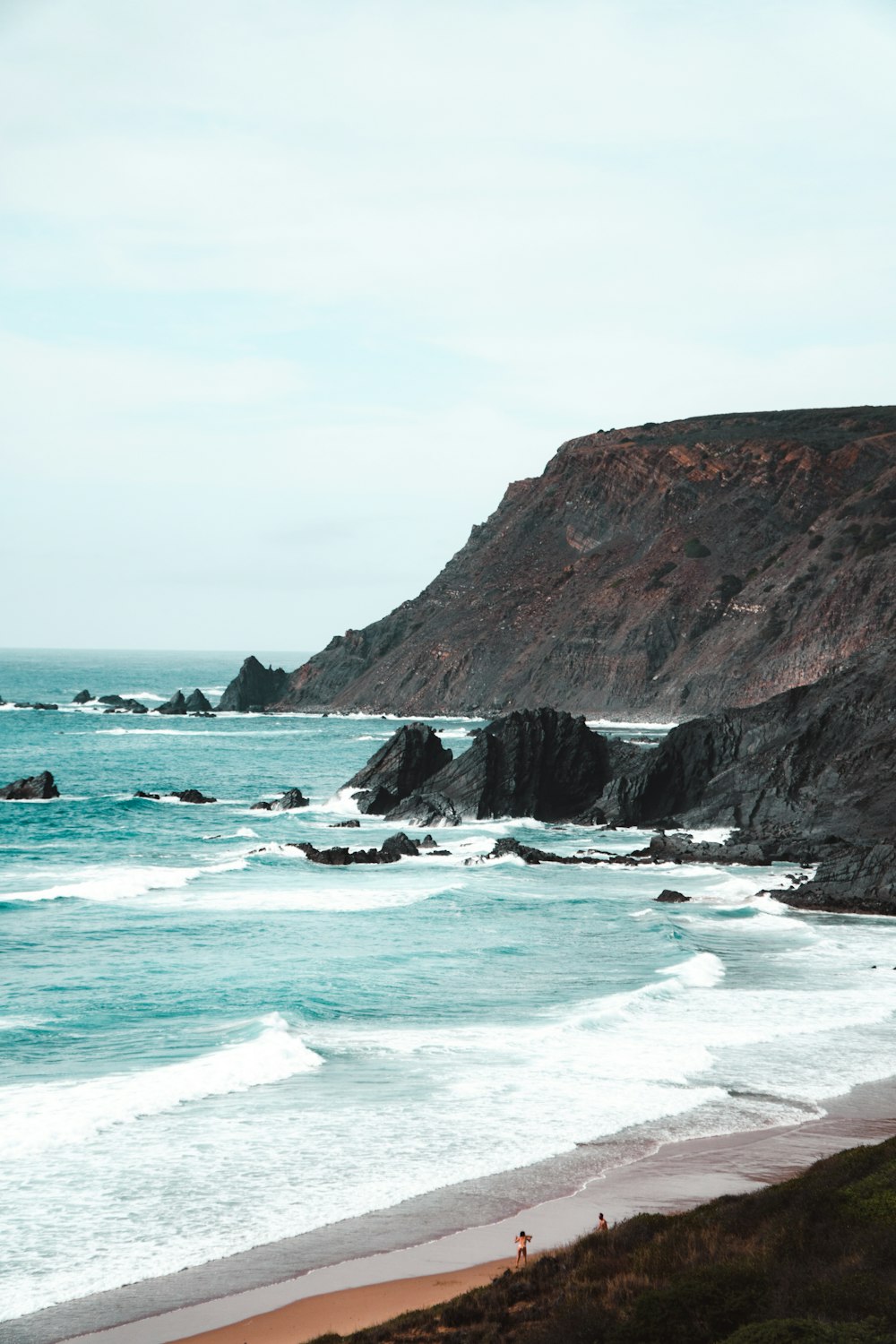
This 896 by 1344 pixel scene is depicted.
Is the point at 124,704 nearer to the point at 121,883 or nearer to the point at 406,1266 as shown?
the point at 121,883

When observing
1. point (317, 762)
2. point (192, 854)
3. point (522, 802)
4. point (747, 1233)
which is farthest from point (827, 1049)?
point (317, 762)

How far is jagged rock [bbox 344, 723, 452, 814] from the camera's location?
6488 cm

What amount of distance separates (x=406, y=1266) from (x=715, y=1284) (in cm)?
406

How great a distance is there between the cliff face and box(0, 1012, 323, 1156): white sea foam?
244ft

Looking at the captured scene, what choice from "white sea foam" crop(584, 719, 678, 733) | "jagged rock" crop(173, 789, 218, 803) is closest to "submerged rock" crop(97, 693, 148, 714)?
"white sea foam" crop(584, 719, 678, 733)

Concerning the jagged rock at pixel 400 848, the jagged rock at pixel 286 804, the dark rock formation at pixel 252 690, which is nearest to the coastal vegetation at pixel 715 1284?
the jagged rock at pixel 400 848

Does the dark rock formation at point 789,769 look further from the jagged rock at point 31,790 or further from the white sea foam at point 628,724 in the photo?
the white sea foam at point 628,724

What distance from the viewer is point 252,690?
157 metres

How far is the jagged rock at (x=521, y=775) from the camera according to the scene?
6100cm

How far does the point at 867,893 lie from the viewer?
39.0 metres

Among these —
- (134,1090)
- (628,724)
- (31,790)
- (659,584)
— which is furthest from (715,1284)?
(659,584)

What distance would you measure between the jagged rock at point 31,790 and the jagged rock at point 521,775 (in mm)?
20650

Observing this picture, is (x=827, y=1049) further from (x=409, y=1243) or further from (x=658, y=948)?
(x=409, y=1243)

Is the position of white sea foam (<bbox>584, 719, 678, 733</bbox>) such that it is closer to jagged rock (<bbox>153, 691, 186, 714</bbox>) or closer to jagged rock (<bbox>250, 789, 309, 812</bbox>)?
jagged rock (<bbox>250, 789, 309, 812</bbox>)
